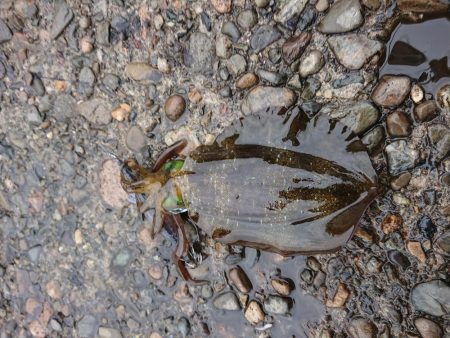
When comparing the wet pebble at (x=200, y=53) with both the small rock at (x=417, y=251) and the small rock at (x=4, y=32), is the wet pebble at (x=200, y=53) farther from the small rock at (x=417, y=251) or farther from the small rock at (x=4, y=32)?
the small rock at (x=417, y=251)

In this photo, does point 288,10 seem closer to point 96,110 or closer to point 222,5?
point 222,5

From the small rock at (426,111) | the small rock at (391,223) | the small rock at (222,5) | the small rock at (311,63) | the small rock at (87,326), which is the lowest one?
the small rock at (87,326)

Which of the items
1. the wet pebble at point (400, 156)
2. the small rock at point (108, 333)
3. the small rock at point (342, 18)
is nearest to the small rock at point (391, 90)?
the wet pebble at point (400, 156)

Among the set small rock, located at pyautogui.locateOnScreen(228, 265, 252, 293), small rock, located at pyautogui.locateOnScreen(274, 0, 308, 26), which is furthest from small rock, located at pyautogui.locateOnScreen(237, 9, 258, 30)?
small rock, located at pyautogui.locateOnScreen(228, 265, 252, 293)

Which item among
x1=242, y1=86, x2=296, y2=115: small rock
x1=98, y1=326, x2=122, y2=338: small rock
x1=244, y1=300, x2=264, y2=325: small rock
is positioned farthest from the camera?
x1=98, y1=326, x2=122, y2=338: small rock

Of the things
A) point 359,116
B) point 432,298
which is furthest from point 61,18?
point 432,298

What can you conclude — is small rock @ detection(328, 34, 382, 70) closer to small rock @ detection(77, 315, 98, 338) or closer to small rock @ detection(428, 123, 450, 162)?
small rock @ detection(428, 123, 450, 162)
